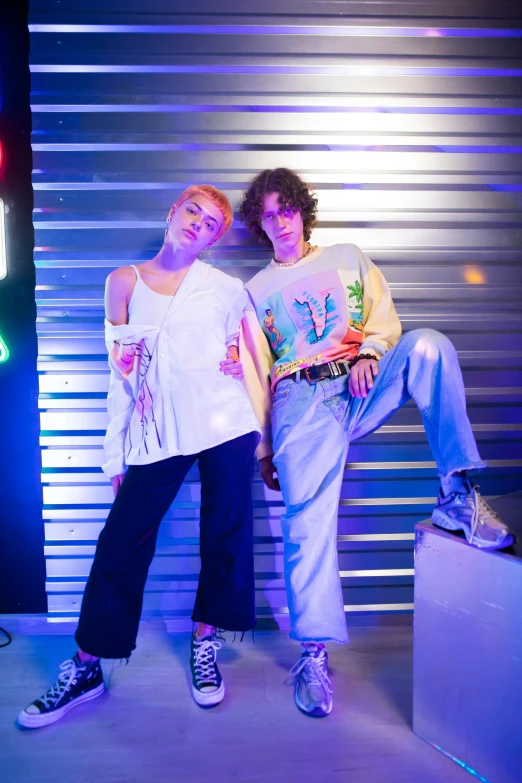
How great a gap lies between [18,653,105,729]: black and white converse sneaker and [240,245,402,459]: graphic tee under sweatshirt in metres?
1.08

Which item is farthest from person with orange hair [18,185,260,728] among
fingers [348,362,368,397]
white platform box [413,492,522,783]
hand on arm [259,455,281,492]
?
white platform box [413,492,522,783]

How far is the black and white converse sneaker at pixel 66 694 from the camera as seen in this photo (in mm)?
1755

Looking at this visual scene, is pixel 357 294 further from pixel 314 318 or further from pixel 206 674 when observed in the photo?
pixel 206 674

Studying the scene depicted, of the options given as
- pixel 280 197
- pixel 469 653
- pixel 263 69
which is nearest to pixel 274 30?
pixel 263 69

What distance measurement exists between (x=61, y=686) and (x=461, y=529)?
1.56 meters

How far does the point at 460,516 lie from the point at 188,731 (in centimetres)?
121

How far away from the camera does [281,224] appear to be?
220 cm

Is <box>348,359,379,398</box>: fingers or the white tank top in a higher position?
the white tank top

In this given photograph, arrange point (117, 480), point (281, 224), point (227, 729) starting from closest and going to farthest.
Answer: point (227, 729) < point (117, 480) < point (281, 224)

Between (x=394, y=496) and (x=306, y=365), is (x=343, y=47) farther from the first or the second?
(x=394, y=496)

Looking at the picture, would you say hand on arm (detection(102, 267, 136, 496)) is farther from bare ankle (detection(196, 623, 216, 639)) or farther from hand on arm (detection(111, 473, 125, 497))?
bare ankle (detection(196, 623, 216, 639))

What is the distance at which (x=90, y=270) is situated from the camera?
97.9 inches

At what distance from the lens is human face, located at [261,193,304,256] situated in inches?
86.6

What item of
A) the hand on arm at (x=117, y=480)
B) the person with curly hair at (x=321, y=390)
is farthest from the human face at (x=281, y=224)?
the hand on arm at (x=117, y=480)
